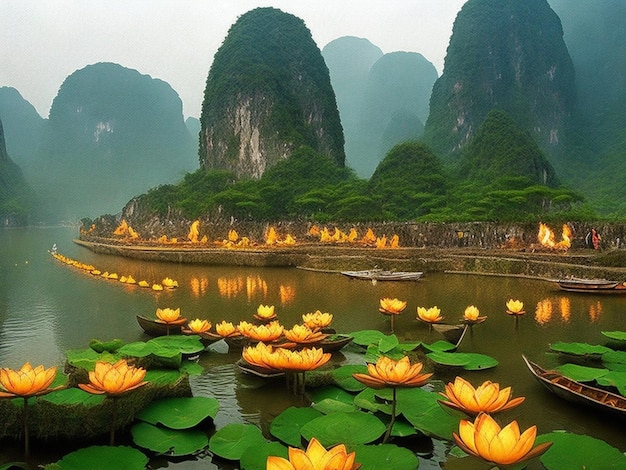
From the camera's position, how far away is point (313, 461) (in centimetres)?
183

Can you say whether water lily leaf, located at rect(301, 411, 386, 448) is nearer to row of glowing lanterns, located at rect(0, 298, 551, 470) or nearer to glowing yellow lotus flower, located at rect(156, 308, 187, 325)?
row of glowing lanterns, located at rect(0, 298, 551, 470)

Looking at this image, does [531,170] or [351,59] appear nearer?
[531,170]

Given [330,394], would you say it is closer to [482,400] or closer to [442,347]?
[482,400]

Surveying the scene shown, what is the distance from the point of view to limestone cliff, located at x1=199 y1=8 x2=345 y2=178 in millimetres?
44281

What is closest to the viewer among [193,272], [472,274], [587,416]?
[587,416]

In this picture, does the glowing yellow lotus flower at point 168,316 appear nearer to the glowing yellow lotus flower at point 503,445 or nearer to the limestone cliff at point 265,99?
the glowing yellow lotus flower at point 503,445

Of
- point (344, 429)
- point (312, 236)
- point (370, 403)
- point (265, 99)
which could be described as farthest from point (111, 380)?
point (265, 99)

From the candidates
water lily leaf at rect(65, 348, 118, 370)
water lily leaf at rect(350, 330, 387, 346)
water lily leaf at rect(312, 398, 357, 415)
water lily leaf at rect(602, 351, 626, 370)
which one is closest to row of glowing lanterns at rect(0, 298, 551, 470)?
water lily leaf at rect(312, 398, 357, 415)

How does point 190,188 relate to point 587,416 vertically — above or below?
above

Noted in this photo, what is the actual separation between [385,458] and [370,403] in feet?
2.95

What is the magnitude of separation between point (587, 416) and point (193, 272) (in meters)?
13.1

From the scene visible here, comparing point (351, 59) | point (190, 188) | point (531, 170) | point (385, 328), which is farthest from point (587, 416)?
point (351, 59)

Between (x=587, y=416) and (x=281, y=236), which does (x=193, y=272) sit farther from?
(x=587, y=416)

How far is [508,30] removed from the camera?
51750mm
